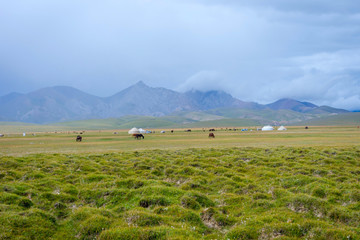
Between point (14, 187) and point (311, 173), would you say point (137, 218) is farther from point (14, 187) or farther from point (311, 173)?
point (311, 173)

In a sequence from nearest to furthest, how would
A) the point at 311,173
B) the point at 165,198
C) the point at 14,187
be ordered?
the point at 165,198
the point at 14,187
the point at 311,173

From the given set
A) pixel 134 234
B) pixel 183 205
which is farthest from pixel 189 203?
pixel 134 234

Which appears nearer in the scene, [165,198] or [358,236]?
[358,236]

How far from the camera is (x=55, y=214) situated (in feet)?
42.8

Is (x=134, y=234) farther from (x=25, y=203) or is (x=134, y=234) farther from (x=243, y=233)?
(x=25, y=203)

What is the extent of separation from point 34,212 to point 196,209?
7.47m

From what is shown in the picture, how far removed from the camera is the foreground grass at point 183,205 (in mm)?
10609

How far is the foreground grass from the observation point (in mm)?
10609

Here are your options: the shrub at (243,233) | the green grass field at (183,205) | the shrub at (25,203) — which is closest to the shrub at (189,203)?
the green grass field at (183,205)

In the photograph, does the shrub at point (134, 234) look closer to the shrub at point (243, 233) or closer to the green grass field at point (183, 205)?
the green grass field at point (183, 205)

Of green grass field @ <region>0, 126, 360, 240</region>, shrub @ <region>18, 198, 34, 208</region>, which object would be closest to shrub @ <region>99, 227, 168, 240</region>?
green grass field @ <region>0, 126, 360, 240</region>

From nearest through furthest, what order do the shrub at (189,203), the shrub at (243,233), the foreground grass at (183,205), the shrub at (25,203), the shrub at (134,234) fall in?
the shrub at (134,234) < the shrub at (243,233) < the foreground grass at (183,205) < the shrub at (25,203) < the shrub at (189,203)

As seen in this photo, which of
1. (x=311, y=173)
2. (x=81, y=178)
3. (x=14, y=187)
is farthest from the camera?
(x=311, y=173)

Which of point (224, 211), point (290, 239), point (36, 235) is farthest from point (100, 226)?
point (290, 239)
